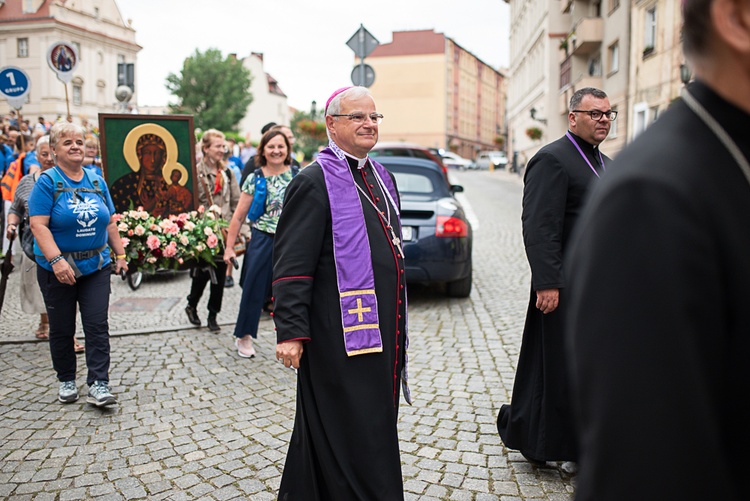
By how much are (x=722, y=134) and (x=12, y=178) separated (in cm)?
1225

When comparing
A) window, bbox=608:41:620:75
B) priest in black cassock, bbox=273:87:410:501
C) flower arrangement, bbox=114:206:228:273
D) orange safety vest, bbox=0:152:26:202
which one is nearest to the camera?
priest in black cassock, bbox=273:87:410:501

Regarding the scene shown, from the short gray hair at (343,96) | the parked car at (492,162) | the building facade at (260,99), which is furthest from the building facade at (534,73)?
the short gray hair at (343,96)

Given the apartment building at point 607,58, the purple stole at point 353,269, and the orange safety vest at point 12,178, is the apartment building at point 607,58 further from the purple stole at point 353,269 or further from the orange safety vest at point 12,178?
the purple stole at point 353,269

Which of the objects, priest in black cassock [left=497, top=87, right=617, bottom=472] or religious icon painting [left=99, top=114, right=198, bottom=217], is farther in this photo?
religious icon painting [left=99, top=114, right=198, bottom=217]

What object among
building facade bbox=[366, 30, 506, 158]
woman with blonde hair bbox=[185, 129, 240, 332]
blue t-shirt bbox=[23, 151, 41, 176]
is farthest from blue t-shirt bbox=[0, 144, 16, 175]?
building facade bbox=[366, 30, 506, 158]

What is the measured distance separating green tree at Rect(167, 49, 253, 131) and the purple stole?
65.7 m

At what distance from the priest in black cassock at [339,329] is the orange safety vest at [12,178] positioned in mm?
9376

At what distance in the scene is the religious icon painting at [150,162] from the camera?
7.60m

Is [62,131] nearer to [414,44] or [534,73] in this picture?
[534,73]

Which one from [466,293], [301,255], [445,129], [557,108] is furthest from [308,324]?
[445,129]

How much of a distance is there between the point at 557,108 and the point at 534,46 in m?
8.75

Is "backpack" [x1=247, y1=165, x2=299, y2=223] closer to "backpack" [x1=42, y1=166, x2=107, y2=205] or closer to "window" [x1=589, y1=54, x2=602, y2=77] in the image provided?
"backpack" [x1=42, y1=166, x2=107, y2=205]

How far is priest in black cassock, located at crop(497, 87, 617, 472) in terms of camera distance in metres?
3.65

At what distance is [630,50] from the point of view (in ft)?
86.1
